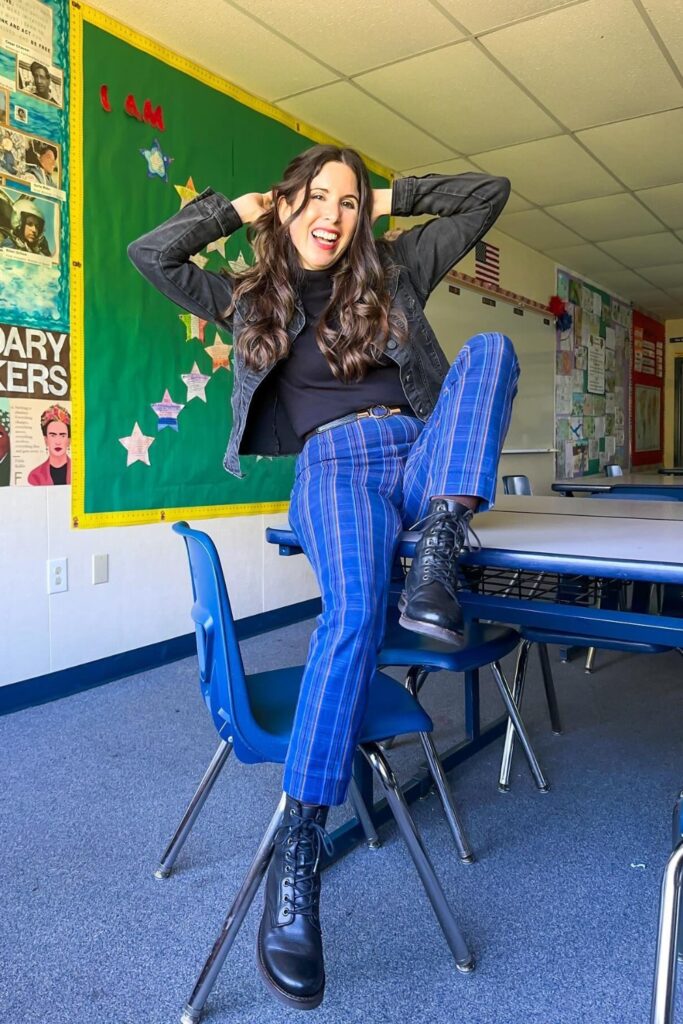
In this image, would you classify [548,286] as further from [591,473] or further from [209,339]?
[209,339]

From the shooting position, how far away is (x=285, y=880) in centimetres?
103

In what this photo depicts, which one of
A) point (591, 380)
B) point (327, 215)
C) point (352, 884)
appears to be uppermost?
point (591, 380)

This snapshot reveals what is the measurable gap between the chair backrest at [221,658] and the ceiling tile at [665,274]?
6.49 metres

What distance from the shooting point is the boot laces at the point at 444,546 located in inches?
45.5

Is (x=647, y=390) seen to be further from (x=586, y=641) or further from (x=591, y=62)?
(x=586, y=641)

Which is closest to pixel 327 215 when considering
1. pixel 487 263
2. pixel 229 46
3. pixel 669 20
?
pixel 229 46

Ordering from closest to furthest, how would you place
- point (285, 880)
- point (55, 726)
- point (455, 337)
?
point (285, 880), point (55, 726), point (455, 337)

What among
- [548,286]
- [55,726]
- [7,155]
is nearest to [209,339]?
[7,155]

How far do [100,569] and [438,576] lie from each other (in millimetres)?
2010

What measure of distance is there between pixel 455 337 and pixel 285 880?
431 centimetres

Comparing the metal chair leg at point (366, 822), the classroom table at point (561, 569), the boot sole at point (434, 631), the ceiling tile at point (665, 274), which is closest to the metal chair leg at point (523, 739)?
the classroom table at point (561, 569)

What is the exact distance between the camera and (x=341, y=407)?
160 centimetres

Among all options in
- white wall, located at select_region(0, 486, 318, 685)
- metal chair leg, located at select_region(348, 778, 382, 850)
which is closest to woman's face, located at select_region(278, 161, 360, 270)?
metal chair leg, located at select_region(348, 778, 382, 850)

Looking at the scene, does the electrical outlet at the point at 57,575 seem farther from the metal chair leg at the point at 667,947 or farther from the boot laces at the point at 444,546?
the metal chair leg at the point at 667,947
